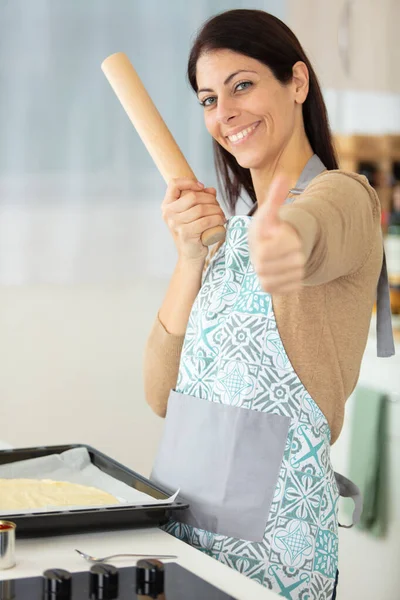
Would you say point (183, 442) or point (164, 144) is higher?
point (164, 144)

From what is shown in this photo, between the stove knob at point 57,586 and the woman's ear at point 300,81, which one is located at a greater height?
the woman's ear at point 300,81

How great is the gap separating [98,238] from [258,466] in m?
1.42

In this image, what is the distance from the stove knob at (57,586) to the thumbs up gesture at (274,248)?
1.29ft

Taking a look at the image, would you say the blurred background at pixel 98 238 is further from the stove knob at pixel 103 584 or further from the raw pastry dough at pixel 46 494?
the stove knob at pixel 103 584

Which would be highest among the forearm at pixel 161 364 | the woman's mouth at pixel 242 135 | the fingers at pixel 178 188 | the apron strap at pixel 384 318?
the woman's mouth at pixel 242 135

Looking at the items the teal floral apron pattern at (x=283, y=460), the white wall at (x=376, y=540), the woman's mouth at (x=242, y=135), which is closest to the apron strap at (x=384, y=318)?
the teal floral apron pattern at (x=283, y=460)

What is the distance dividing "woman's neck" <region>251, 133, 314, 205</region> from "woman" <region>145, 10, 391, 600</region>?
0.05 ft

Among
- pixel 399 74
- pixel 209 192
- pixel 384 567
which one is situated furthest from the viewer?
pixel 399 74

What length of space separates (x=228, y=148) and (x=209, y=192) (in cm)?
11

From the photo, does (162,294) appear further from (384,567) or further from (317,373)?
(317,373)

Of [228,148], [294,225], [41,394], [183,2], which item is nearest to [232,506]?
[294,225]

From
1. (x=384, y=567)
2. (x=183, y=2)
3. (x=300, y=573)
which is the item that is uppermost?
(x=183, y=2)

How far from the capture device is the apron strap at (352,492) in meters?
1.42

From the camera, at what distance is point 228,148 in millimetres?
1483
